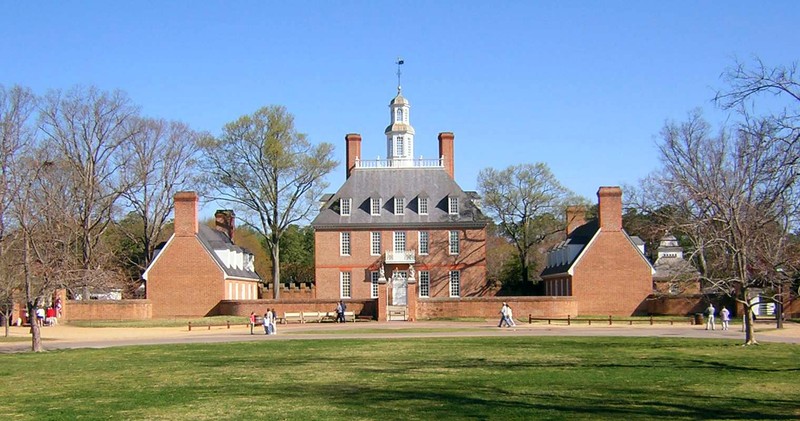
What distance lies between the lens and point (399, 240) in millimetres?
61594

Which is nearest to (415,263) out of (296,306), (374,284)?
(374,284)

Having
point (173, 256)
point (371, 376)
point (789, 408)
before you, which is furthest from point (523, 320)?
point (789, 408)

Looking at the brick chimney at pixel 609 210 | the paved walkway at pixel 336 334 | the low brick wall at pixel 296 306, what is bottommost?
the paved walkway at pixel 336 334

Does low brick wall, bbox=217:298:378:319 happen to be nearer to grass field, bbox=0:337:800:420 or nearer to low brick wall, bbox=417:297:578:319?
low brick wall, bbox=417:297:578:319

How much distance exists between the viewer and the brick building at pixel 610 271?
54.9 metres

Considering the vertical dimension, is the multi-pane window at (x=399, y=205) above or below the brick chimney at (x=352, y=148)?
below

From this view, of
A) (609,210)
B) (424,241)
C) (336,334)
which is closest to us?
(336,334)

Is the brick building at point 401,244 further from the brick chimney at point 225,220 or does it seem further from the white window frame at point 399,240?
the brick chimney at point 225,220

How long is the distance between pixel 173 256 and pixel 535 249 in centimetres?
3503

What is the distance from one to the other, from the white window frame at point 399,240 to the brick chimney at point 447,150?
24.0 feet

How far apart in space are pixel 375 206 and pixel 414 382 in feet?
146

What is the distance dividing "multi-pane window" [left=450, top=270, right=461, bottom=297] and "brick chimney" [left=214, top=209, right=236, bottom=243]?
18254 mm

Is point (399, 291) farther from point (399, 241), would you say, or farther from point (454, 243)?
point (454, 243)

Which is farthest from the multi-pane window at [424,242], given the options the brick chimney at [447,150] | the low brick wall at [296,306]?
the low brick wall at [296,306]
